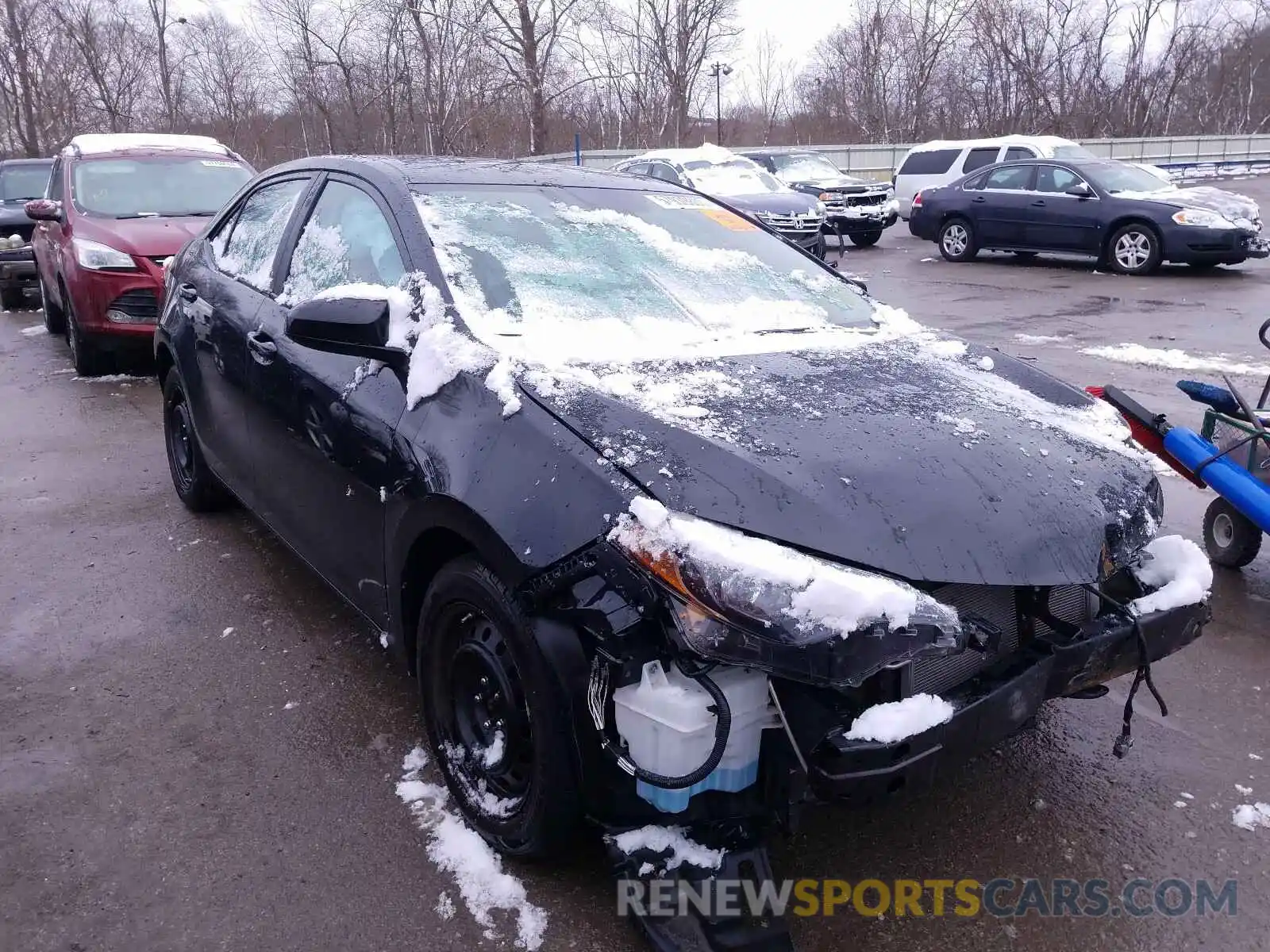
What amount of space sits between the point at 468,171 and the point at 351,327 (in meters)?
1.05

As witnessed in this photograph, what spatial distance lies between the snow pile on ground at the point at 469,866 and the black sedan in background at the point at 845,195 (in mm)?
15459

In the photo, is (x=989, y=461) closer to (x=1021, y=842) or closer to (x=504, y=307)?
(x=1021, y=842)

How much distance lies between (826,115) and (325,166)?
49698 millimetres

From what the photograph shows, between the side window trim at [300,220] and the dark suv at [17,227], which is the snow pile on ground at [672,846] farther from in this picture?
the dark suv at [17,227]

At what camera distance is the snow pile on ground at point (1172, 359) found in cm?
772

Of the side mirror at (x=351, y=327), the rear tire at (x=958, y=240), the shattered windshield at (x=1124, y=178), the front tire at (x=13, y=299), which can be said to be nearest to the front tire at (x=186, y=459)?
the side mirror at (x=351, y=327)

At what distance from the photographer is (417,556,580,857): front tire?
2.14 meters

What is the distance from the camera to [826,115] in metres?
49.0

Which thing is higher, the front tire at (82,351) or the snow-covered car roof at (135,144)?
the snow-covered car roof at (135,144)

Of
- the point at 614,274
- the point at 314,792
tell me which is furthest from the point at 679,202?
the point at 314,792

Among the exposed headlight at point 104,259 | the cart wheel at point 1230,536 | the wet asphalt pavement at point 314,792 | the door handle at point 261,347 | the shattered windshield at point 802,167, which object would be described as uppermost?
the shattered windshield at point 802,167

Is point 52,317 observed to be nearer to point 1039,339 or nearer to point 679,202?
point 679,202

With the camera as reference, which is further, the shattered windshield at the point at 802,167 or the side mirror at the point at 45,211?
the shattered windshield at the point at 802,167

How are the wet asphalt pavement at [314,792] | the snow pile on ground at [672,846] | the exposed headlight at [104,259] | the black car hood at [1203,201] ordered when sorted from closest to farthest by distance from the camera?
the snow pile on ground at [672,846] → the wet asphalt pavement at [314,792] → the exposed headlight at [104,259] → the black car hood at [1203,201]
